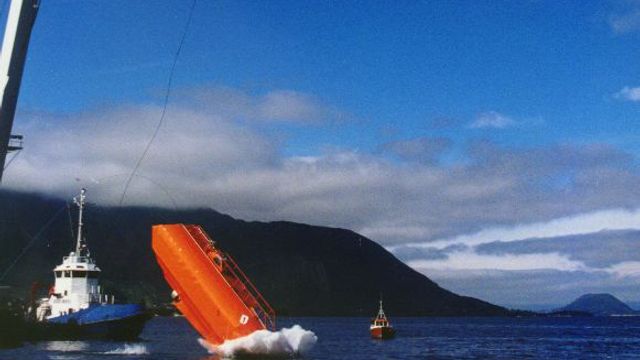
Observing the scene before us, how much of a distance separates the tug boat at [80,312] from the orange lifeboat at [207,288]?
21241mm

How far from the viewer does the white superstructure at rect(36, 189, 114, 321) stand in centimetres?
5288

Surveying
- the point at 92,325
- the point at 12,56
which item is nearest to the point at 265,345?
the point at 12,56

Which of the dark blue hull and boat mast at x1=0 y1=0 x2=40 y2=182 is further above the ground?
boat mast at x1=0 y1=0 x2=40 y2=182

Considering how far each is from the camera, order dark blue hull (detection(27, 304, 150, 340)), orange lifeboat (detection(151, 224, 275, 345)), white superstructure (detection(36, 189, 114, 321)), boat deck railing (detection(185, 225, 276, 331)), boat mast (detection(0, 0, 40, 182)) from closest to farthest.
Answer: boat mast (detection(0, 0, 40, 182)), orange lifeboat (detection(151, 224, 275, 345)), boat deck railing (detection(185, 225, 276, 331)), dark blue hull (detection(27, 304, 150, 340)), white superstructure (detection(36, 189, 114, 321))

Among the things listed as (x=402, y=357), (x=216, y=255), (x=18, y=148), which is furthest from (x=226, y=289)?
(x=402, y=357)

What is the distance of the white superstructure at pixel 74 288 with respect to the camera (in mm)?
52875

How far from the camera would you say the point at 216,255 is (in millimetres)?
31062

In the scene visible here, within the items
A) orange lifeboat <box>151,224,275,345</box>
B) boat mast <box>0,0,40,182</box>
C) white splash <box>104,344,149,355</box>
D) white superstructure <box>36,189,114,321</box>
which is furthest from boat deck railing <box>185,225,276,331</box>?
white superstructure <box>36,189,114,321</box>

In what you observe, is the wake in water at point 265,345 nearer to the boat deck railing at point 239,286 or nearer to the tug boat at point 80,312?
the boat deck railing at point 239,286

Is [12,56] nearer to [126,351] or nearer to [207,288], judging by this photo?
[207,288]

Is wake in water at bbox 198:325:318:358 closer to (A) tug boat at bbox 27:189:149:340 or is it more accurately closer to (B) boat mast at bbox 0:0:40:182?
(B) boat mast at bbox 0:0:40:182

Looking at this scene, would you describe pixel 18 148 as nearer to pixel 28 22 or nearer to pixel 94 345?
pixel 28 22

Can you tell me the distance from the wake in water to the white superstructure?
991 inches

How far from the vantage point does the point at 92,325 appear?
5069 centimetres
